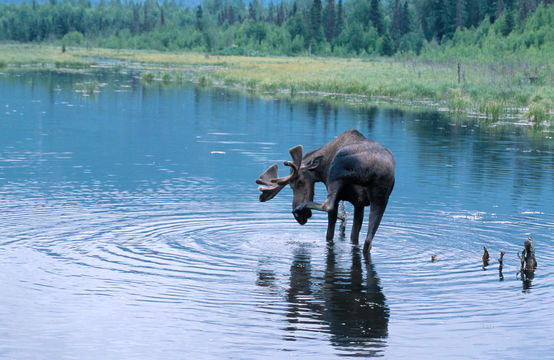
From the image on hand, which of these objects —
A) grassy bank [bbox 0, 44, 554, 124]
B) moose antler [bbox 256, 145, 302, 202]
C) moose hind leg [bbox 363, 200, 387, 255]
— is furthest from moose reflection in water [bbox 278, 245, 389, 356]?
grassy bank [bbox 0, 44, 554, 124]

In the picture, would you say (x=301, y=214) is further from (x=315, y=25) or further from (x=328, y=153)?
(x=315, y=25)

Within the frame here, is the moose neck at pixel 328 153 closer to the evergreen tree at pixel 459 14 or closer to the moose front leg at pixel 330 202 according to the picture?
the moose front leg at pixel 330 202

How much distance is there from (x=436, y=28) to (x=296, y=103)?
96322mm

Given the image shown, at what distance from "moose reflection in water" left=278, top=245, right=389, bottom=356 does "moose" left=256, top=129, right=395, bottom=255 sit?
36.5 inches

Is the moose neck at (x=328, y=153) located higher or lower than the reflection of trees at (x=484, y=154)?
higher

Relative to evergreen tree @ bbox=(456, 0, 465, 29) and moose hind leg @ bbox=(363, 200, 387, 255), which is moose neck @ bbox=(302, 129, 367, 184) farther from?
evergreen tree @ bbox=(456, 0, 465, 29)

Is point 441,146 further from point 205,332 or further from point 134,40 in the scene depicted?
point 134,40

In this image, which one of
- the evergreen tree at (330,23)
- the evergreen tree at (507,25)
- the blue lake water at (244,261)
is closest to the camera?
the blue lake water at (244,261)

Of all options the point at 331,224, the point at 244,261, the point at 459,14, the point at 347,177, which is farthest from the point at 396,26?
the point at 244,261

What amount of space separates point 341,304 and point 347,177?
112 inches

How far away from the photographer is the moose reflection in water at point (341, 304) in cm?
1084

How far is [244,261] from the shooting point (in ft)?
47.8

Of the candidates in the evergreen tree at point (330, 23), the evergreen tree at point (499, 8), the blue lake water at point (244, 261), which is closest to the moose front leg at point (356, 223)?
the blue lake water at point (244, 261)

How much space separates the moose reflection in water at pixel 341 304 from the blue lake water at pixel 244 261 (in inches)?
1.4
